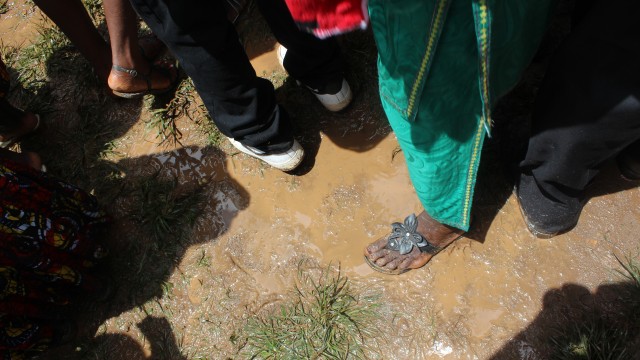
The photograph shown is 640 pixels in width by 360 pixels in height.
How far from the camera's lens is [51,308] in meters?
2.17

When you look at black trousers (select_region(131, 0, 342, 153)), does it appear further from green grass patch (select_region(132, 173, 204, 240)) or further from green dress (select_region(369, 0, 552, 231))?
green dress (select_region(369, 0, 552, 231))

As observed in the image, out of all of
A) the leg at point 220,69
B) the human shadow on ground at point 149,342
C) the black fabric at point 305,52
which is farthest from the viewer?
the human shadow on ground at point 149,342

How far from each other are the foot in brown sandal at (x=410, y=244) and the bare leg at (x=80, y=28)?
196 cm

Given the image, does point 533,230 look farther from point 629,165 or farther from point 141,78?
point 141,78

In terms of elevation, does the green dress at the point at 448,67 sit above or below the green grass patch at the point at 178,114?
above

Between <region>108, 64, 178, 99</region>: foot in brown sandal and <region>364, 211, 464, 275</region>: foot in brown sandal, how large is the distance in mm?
1591

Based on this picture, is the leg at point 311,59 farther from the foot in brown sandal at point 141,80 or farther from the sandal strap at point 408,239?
the foot in brown sandal at point 141,80

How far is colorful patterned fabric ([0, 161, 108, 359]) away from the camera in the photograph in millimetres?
1839

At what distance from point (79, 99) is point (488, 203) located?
2.63 m

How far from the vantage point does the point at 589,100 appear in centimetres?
134

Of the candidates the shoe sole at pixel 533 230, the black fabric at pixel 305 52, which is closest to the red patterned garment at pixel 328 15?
the black fabric at pixel 305 52

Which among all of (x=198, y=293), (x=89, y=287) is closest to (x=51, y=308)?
(x=89, y=287)

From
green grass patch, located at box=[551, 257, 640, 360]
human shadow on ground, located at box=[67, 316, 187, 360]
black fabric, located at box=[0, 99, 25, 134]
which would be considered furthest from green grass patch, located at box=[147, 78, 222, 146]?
green grass patch, located at box=[551, 257, 640, 360]

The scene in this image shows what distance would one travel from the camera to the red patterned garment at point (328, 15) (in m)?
0.91
